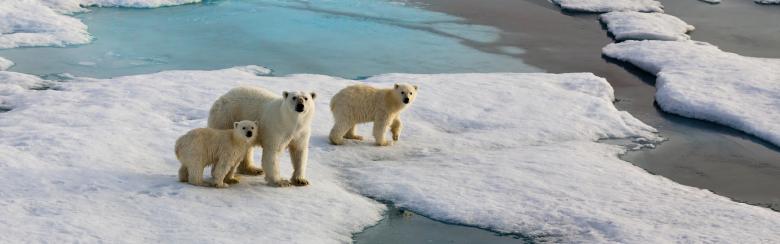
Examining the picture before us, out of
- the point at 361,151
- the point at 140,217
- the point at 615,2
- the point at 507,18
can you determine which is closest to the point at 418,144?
the point at 361,151

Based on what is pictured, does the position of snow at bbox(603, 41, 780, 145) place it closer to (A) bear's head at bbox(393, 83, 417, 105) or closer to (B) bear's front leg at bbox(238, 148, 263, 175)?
(A) bear's head at bbox(393, 83, 417, 105)

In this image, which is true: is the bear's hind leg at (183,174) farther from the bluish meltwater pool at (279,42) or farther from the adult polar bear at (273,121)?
the bluish meltwater pool at (279,42)

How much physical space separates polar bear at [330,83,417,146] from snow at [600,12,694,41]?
1084 centimetres

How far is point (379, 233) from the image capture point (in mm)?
8688

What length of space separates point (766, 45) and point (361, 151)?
43.1 ft

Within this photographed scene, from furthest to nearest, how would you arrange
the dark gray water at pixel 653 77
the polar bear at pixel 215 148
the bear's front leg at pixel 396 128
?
the bear's front leg at pixel 396 128, the dark gray water at pixel 653 77, the polar bear at pixel 215 148

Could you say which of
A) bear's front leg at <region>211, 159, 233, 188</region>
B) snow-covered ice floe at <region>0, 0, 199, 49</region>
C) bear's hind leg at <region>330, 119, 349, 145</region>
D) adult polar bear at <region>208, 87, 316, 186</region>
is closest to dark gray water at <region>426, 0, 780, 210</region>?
bear's hind leg at <region>330, 119, 349, 145</region>

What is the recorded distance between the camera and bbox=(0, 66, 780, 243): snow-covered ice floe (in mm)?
8289

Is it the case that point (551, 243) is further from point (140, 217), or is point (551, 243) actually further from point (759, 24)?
point (759, 24)

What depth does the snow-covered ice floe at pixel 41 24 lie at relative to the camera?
1741cm

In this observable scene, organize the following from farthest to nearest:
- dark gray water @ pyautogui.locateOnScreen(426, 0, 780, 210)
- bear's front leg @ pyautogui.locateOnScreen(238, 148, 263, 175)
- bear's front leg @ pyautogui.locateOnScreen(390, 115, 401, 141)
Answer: bear's front leg @ pyautogui.locateOnScreen(390, 115, 401, 141) < dark gray water @ pyautogui.locateOnScreen(426, 0, 780, 210) < bear's front leg @ pyautogui.locateOnScreen(238, 148, 263, 175)

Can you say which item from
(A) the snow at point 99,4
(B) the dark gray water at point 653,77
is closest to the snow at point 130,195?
(B) the dark gray water at point 653,77

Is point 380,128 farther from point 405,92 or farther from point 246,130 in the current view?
point 246,130

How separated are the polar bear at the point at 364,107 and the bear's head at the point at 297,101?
234 cm
